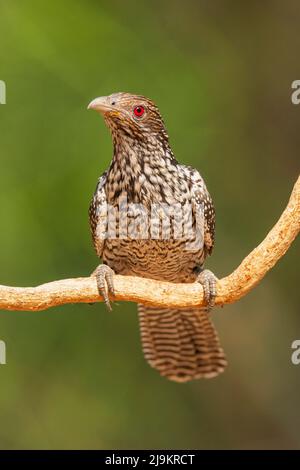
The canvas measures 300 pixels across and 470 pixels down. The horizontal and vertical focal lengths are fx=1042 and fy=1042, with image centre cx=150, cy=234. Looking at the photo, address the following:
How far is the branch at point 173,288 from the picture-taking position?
422cm

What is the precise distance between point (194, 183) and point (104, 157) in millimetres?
1696

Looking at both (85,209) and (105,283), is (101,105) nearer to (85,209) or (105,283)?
(105,283)

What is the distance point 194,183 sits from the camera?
5133mm

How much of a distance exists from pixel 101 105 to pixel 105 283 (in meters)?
0.79

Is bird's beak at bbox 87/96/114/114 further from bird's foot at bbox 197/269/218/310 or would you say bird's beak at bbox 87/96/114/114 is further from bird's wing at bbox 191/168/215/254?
bird's foot at bbox 197/269/218/310

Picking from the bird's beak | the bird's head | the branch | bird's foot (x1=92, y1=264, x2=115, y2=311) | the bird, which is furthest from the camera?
the bird

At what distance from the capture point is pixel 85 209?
23.5ft

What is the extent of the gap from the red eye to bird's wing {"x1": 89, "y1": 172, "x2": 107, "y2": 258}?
452mm

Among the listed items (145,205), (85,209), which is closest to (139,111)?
(145,205)

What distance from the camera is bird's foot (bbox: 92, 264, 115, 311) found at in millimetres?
4461

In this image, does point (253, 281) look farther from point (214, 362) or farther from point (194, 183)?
point (214, 362)

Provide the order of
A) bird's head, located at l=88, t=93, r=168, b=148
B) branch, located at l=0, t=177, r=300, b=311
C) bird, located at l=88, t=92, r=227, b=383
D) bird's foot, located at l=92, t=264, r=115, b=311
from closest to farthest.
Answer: branch, located at l=0, t=177, r=300, b=311 → bird's foot, located at l=92, t=264, r=115, b=311 → bird's head, located at l=88, t=93, r=168, b=148 → bird, located at l=88, t=92, r=227, b=383

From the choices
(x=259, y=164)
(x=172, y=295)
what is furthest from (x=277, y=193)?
(x=172, y=295)

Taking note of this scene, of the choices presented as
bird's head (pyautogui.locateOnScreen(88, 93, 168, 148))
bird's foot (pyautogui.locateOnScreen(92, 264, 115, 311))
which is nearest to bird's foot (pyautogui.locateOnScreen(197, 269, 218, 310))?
bird's foot (pyautogui.locateOnScreen(92, 264, 115, 311))
